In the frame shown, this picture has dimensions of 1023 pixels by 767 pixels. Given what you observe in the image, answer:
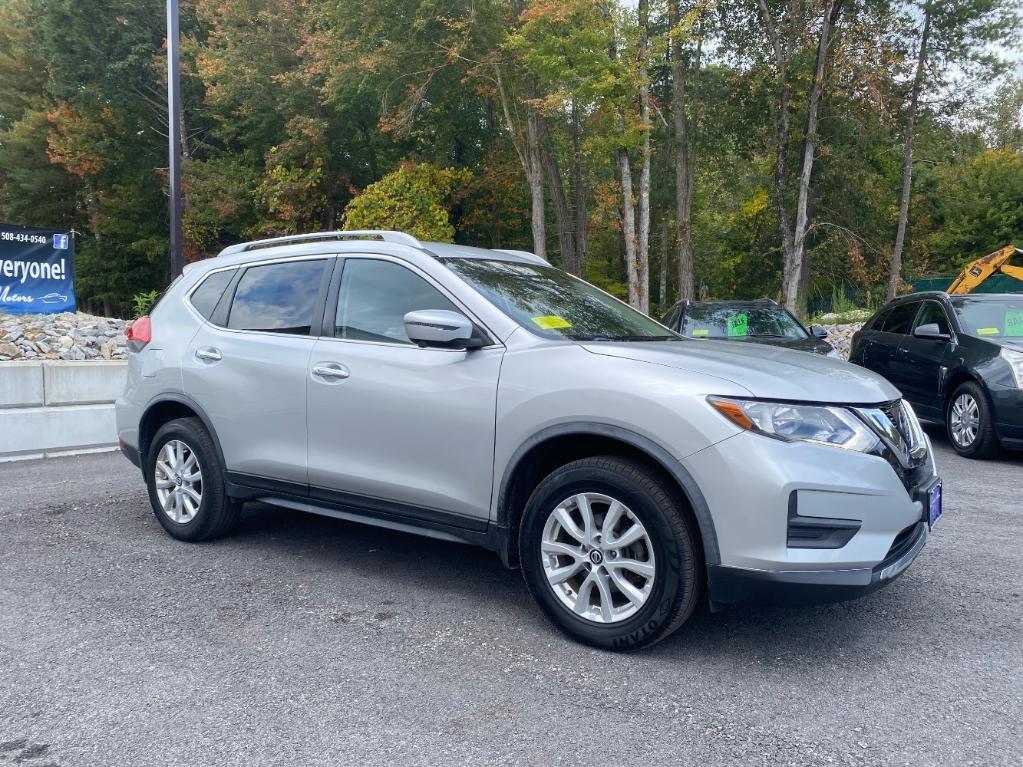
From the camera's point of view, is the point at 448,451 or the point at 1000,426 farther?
the point at 1000,426

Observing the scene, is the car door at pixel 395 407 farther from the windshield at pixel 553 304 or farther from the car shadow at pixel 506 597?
the car shadow at pixel 506 597

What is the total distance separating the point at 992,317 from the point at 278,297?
739cm

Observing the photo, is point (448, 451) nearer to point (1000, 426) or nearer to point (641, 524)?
point (641, 524)

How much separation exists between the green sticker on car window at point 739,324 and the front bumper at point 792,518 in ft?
22.6

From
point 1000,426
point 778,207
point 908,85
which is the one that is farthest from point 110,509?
point 908,85

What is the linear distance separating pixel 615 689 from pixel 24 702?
2.20 m

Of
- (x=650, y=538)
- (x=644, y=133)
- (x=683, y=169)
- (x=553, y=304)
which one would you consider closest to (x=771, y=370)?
(x=650, y=538)

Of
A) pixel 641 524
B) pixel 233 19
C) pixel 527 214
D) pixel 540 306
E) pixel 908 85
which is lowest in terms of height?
pixel 641 524

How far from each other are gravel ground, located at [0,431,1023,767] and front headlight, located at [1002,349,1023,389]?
129 inches

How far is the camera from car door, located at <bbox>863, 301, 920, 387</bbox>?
9.70 m

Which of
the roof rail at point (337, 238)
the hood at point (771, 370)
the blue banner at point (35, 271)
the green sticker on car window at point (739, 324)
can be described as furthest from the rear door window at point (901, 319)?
the blue banner at point (35, 271)

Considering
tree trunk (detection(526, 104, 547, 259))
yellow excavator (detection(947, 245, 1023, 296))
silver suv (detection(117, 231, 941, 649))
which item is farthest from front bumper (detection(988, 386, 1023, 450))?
tree trunk (detection(526, 104, 547, 259))

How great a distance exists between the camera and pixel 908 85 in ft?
76.4

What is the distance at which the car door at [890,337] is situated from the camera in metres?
9.70
